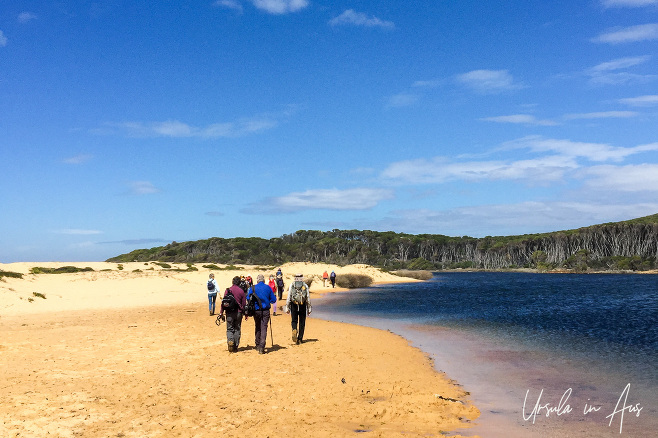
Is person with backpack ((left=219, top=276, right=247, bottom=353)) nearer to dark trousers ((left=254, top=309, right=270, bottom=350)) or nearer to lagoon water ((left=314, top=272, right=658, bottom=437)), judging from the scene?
dark trousers ((left=254, top=309, right=270, bottom=350))

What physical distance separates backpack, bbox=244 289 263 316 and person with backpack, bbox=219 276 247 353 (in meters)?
0.12

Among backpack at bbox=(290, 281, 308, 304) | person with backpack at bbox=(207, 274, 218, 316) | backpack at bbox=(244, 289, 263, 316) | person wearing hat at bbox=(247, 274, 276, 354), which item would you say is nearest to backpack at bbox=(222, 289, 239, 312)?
backpack at bbox=(244, 289, 263, 316)

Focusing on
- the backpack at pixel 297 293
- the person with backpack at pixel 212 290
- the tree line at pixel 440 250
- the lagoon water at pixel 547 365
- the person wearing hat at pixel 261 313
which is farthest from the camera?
the tree line at pixel 440 250

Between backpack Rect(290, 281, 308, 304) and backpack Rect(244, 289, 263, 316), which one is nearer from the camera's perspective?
backpack Rect(244, 289, 263, 316)

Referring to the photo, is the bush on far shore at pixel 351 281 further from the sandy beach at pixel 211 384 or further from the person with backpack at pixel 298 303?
the person with backpack at pixel 298 303

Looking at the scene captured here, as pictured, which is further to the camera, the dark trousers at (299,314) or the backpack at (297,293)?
the dark trousers at (299,314)

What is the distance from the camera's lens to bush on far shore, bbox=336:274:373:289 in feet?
204

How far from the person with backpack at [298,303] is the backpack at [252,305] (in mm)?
1160

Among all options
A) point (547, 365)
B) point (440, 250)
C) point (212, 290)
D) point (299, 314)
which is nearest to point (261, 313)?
point (299, 314)

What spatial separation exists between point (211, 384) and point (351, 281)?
53.6 metres

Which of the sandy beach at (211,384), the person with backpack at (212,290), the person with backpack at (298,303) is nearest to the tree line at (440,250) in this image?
the person with backpack at (212,290)

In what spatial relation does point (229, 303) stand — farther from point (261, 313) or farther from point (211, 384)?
point (211, 384)

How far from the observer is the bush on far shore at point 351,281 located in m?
62.2

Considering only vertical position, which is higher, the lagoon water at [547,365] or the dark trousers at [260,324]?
the dark trousers at [260,324]
